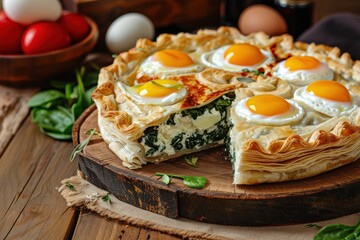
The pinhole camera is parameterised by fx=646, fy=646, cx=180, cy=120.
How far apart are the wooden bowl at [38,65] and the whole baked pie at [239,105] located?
2.90 ft

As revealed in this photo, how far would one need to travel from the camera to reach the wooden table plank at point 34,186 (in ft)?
13.8

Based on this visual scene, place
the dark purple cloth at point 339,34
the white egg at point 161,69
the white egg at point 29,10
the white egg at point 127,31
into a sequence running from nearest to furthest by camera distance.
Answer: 1. the white egg at point 161,69
2. the white egg at point 29,10
3. the dark purple cloth at point 339,34
4. the white egg at point 127,31

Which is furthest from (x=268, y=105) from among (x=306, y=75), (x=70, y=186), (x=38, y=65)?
(x=38, y=65)

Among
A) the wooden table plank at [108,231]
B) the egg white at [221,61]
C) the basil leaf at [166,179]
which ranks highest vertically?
the egg white at [221,61]

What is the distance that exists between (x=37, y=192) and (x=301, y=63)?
7.20ft

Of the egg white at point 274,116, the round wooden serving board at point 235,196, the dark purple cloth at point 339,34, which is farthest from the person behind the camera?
the dark purple cloth at point 339,34

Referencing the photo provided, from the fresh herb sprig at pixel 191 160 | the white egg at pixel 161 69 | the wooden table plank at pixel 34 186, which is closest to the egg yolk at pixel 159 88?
the white egg at pixel 161 69

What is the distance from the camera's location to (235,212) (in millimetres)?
4062

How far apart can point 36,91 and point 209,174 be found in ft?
8.28

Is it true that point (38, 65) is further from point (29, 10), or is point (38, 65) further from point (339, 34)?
point (339, 34)

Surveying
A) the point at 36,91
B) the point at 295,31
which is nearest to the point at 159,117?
Answer: the point at 36,91

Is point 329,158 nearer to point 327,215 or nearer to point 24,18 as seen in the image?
point 327,215

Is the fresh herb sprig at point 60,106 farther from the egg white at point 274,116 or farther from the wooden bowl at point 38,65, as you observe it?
the egg white at point 274,116

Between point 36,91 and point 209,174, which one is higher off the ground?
point 209,174
